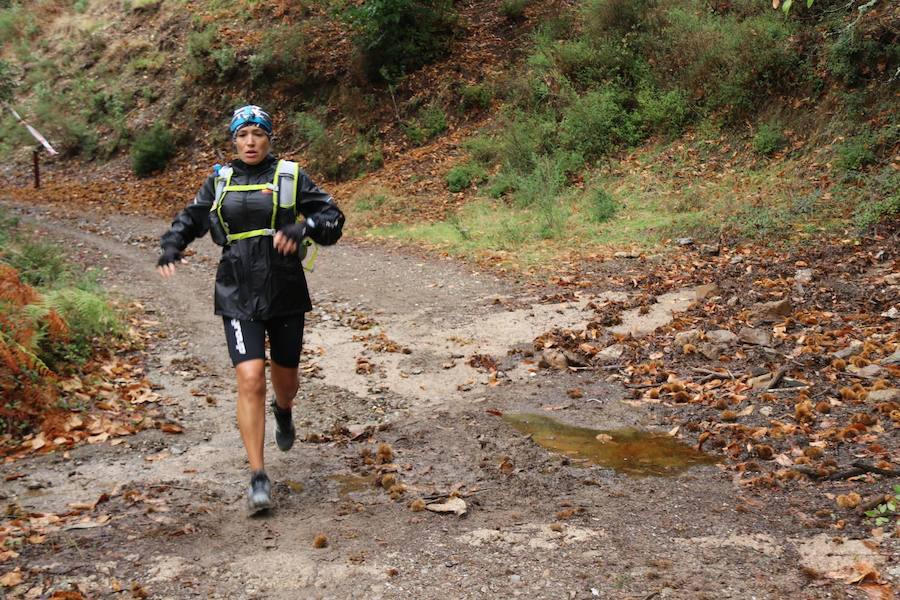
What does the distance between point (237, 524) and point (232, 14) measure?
80.9 ft

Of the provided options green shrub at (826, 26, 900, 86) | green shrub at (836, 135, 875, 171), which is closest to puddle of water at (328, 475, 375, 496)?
green shrub at (836, 135, 875, 171)

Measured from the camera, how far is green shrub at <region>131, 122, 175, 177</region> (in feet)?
74.9

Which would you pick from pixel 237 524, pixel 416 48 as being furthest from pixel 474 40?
pixel 237 524

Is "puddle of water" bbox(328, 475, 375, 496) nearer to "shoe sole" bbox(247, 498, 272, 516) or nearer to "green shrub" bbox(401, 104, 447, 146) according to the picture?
"shoe sole" bbox(247, 498, 272, 516)

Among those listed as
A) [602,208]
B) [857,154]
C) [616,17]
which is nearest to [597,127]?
[602,208]

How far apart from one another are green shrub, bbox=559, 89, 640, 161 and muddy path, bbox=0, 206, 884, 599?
8.00 metres

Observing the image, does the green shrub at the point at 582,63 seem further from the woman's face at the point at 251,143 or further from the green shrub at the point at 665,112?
the woman's face at the point at 251,143

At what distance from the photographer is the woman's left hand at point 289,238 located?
14.7 feet

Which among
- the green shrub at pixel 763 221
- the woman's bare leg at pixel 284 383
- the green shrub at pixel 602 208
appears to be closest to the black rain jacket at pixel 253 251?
the woman's bare leg at pixel 284 383

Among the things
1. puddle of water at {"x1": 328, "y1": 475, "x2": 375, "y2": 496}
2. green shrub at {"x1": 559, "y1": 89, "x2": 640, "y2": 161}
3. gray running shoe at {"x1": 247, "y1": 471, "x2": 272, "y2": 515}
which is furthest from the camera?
green shrub at {"x1": 559, "y1": 89, "x2": 640, "y2": 161}

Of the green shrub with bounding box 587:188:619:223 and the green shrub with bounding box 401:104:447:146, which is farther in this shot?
the green shrub with bounding box 401:104:447:146

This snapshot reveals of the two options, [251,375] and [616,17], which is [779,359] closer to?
[251,375]

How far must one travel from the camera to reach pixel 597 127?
1564 centimetres

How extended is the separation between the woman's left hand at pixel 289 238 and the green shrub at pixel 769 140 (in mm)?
10894
